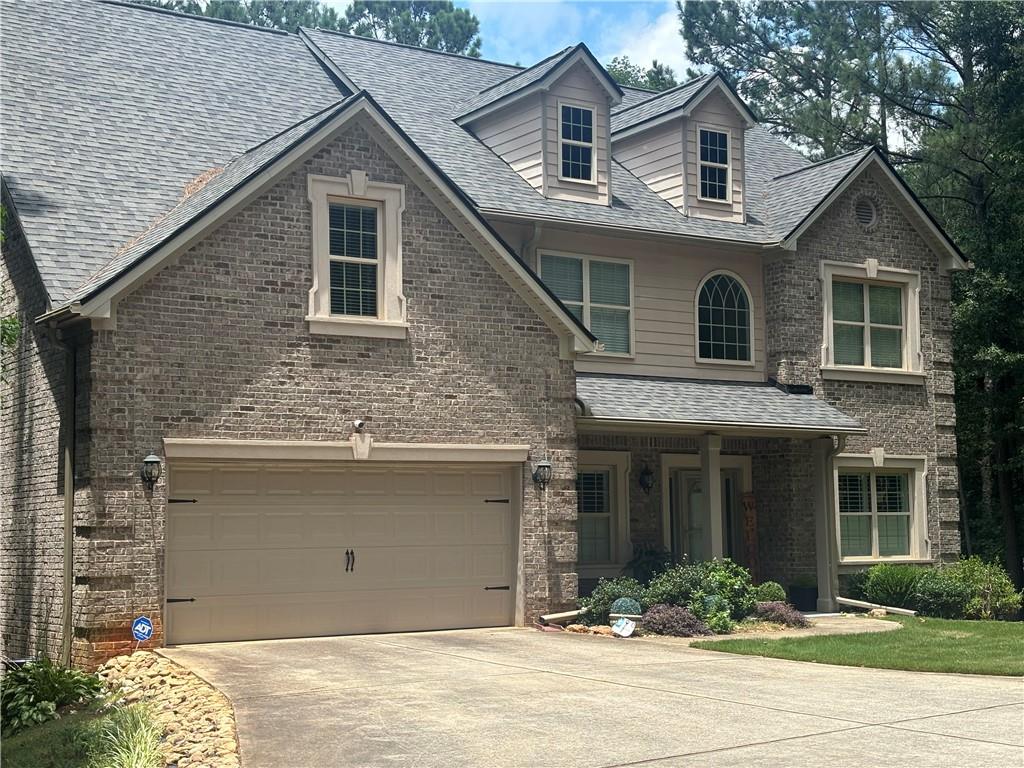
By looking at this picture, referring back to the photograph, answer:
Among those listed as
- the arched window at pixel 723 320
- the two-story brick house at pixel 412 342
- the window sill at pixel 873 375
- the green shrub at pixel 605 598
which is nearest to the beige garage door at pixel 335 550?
the two-story brick house at pixel 412 342

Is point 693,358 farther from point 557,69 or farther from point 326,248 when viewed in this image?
point 326,248

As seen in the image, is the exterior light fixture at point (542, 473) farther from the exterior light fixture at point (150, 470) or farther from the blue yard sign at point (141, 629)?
the blue yard sign at point (141, 629)

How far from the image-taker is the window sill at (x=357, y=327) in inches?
687

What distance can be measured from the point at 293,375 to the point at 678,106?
1010cm

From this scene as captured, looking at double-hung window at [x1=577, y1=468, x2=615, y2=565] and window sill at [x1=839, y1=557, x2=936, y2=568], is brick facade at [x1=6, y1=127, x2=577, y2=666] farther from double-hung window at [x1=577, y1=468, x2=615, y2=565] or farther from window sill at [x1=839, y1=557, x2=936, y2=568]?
window sill at [x1=839, y1=557, x2=936, y2=568]

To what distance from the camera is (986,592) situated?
22875mm

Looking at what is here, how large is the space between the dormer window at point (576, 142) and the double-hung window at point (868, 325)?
5181 mm

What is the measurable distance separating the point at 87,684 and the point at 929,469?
16.3 meters

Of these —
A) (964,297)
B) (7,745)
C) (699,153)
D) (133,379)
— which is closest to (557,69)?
(699,153)

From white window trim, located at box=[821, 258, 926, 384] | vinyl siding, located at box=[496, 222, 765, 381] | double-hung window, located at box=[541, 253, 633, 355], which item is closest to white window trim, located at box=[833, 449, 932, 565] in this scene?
white window trim, located at box=[821, 258, 926, 384]

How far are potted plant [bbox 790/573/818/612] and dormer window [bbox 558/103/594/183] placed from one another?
7.94 metres

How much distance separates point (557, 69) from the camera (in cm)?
2258

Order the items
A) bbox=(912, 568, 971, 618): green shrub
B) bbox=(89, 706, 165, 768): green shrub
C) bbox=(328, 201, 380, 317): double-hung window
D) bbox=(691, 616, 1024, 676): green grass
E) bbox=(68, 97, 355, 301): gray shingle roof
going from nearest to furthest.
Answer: bbox=(89, 706, 165, 768): green shrub, bbox=(691, 616, 1024, 676): green grass, bbox=(68, 97, 355, 301): gray shingle roof, bbox=(328, 201, 380, 317): double-hung window, bbox=(912, 568, 971, 618): green shrub

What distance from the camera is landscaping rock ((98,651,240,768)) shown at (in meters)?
10.4
